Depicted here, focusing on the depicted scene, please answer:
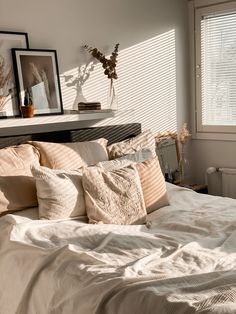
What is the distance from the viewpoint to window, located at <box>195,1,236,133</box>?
3.47 metres

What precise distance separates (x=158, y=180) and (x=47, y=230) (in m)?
0.90

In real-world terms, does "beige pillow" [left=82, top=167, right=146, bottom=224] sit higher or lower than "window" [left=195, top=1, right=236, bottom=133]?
lower

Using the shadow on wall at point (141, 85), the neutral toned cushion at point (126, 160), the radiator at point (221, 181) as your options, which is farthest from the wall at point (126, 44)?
the radiator at point (221, 181)

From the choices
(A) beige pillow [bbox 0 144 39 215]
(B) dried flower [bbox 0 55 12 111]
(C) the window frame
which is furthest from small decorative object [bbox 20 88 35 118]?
(C) the window frame

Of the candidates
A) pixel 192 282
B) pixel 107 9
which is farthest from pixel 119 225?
pixel 107 9

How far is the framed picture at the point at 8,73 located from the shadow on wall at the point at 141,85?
410 mm

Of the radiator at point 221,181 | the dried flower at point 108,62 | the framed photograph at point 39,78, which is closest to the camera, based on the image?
the framed photograph at point 39,78

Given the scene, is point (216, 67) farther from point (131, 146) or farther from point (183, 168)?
point (131, 146)

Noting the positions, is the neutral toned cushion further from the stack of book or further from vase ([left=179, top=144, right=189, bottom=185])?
vase ([left=179, top=144, right=189, bottom=185])

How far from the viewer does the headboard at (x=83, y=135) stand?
2.41 metres

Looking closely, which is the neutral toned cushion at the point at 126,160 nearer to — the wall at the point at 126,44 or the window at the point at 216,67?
the wall at the point at 126,44

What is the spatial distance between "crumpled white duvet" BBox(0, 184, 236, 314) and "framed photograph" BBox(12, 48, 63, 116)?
0.97 m

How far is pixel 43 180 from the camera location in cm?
199

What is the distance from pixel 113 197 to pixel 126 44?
1.58 metres
